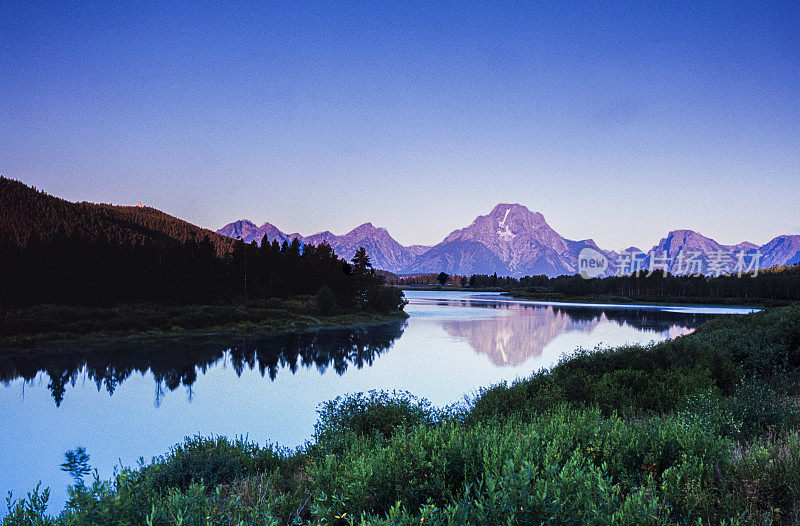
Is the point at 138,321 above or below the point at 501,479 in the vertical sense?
below

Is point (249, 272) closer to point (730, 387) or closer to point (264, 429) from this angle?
point (264, 429)

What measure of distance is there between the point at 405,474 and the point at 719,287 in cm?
18335

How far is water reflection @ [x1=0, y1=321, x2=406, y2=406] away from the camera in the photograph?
31.5m

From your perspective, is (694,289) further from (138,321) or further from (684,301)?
(138,321)

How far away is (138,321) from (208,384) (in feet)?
91.0

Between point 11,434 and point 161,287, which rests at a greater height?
point 161,287

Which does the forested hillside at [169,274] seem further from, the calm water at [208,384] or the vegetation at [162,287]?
the calm water at [208,384]

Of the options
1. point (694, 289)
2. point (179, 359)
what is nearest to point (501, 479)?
point (179, 359)

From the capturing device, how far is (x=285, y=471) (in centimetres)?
1122

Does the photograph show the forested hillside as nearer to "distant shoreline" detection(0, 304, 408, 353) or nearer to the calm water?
"distant shoreline" detection(0, 304, 408, 353)

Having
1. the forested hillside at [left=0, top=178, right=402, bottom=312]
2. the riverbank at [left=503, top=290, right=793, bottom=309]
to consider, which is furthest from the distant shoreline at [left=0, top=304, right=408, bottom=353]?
the riverbank at [left=503, top=290, right=793, bottom=309]

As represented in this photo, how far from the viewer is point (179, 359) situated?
3794cm

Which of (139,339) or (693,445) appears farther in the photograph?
(139,339)

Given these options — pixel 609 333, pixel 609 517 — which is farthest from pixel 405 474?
pixel 609 333
